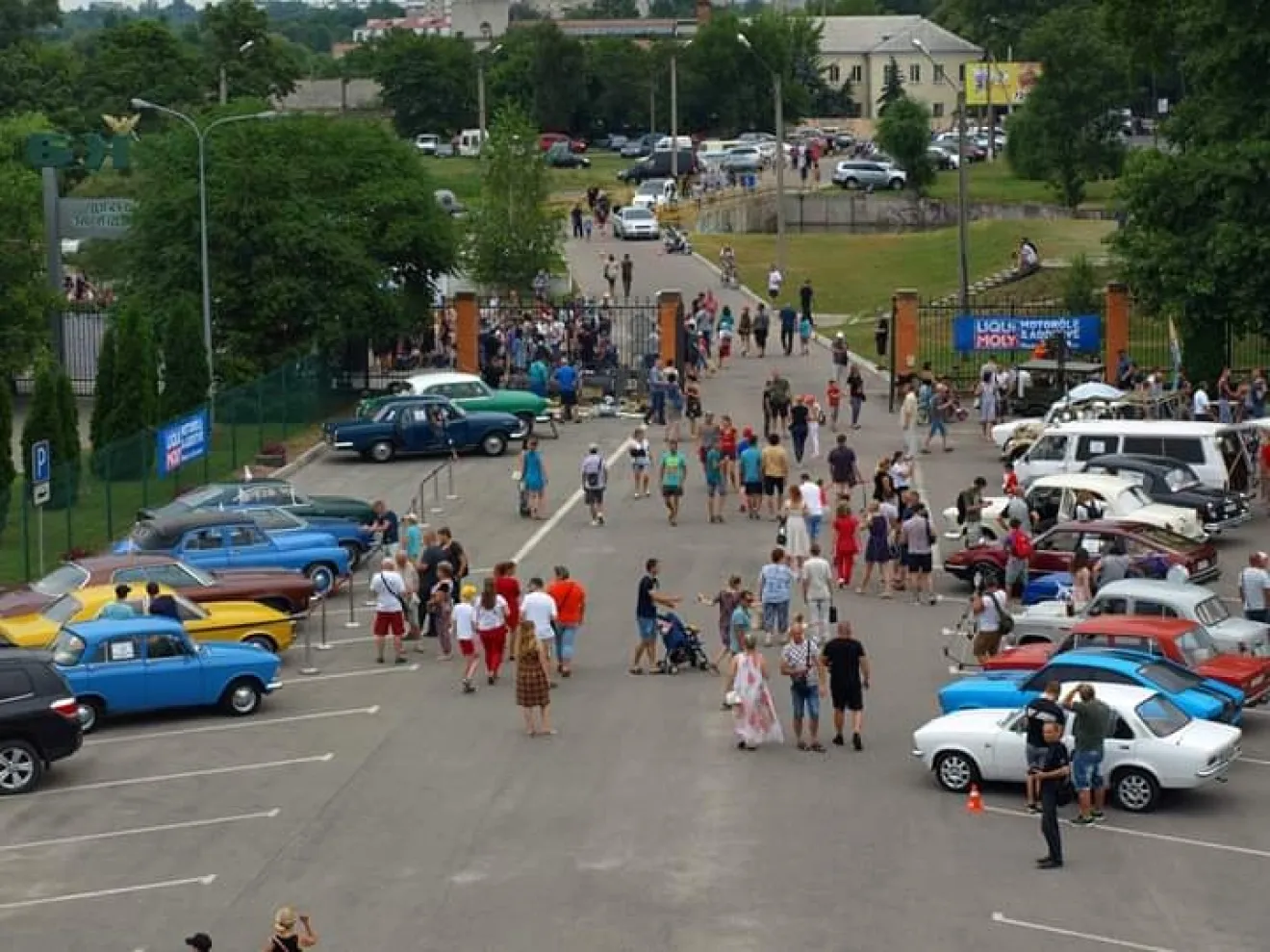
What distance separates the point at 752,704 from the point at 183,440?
21.5m

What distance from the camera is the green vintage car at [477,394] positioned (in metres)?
49.0

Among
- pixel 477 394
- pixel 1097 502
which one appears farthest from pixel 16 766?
pixel 477 394

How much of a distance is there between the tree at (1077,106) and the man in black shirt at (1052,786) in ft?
227

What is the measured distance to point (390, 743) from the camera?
26734 mm

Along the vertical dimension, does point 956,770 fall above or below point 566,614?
below

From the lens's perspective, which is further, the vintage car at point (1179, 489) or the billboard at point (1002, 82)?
the billboard at point (1002, 82)

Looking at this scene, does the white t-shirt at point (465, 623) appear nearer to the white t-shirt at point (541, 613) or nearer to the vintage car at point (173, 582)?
the white t-shirt at point (541, 613)

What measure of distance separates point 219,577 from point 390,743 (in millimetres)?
6973

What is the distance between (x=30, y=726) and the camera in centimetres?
2486

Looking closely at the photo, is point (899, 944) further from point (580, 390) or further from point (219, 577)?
point (580, 390)

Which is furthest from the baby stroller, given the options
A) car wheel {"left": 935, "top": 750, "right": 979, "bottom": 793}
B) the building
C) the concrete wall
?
the building

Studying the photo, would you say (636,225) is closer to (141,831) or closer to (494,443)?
(494,443)

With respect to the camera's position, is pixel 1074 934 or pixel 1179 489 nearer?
pixel 1074 934

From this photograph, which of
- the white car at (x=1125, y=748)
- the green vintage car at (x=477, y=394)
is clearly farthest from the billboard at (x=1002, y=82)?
the white car at (x=1125, y=748)
